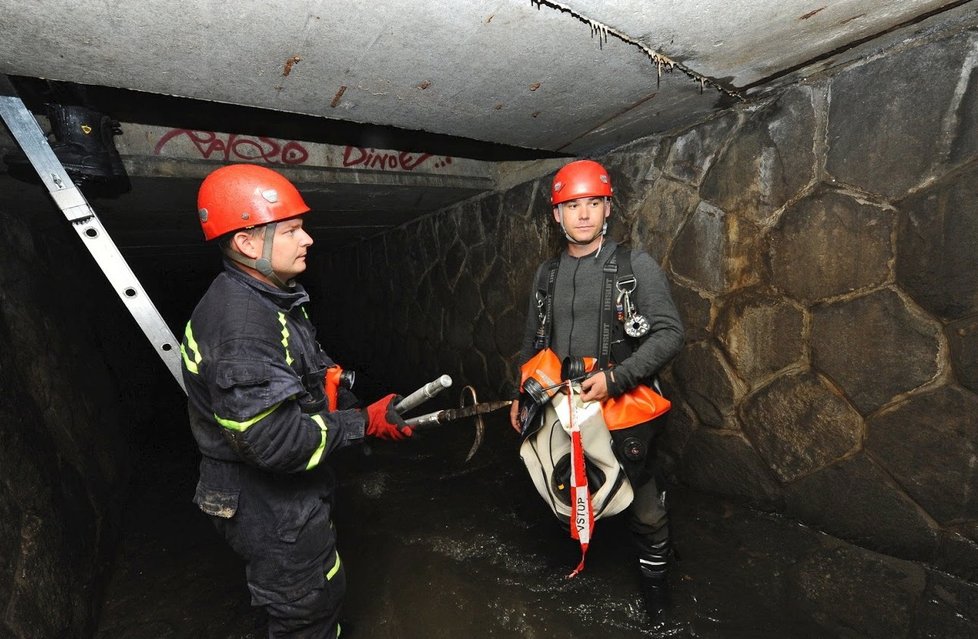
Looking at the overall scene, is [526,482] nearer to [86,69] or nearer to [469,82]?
[469,82]

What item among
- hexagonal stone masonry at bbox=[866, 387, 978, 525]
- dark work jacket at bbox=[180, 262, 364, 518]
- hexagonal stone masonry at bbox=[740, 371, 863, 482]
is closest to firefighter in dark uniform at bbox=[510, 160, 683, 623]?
hexagonal stone masonry at bbox=[740, 371, 863, 482]

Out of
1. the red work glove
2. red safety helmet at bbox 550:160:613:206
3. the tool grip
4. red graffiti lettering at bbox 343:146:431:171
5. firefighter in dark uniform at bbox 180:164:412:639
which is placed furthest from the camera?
red graffiti lettering at bbox 343:146:431:171

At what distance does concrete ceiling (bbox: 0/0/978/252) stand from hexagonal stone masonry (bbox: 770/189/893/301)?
2.58 ft

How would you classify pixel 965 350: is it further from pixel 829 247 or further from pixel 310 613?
pixel 310 613

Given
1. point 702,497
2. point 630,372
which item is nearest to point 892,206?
point 630,372

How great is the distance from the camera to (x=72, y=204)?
206cm

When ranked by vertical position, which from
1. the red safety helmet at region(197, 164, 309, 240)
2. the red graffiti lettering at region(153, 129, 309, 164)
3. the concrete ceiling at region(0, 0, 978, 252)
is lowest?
the red safety helmet at region(197, 164, 309, 240)

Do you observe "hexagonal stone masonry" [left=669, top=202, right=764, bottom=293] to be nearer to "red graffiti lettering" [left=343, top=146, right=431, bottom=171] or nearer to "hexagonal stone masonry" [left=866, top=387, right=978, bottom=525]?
"hexagonal stone masonry" [left=866, top=387, right=978, bottom=525]

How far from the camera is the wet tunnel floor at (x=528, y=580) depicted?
7.39 ft

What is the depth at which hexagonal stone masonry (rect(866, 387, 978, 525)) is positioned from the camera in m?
2.17

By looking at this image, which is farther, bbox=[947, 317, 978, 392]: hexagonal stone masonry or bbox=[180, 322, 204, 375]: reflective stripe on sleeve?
bbox=[947, 317, 978, 392]: hexagonal stone masonry

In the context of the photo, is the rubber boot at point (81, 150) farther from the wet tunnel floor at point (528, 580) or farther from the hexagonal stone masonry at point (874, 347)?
the hexagonal stone masonry at point (874, 347)

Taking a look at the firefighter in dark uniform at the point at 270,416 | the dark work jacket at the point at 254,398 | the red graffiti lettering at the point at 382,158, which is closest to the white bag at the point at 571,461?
the firefighter in dark uniform at the point at 270,416

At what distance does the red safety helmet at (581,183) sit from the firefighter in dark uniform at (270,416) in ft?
4.77
